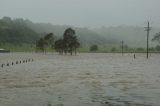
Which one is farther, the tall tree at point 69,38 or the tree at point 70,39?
the tall tree at point 69,38

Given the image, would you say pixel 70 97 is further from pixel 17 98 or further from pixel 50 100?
pixel 17 98

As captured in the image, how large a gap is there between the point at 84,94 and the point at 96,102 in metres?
3.70

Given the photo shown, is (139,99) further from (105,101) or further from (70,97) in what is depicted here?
(70,97)

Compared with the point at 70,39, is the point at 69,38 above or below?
above

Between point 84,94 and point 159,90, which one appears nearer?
point 84,94

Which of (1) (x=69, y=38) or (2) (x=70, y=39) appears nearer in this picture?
(1) (x=69, y=38)

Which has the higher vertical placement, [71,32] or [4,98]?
[71,32]

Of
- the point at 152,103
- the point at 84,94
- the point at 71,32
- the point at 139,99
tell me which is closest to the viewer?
the point at 152,103

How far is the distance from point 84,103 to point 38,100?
2.94 m

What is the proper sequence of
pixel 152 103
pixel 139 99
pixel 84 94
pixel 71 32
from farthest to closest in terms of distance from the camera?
1. pixel 71 32
2. pixel 84 94
3. pixel 139 99
4. pixel 152 103

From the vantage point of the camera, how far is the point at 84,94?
23938 millimetres

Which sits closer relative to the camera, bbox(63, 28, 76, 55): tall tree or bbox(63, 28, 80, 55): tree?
bbox(63, 28, 80, 55): tree

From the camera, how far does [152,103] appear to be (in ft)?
65.3

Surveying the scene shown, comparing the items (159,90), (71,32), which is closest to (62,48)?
(71,32)
